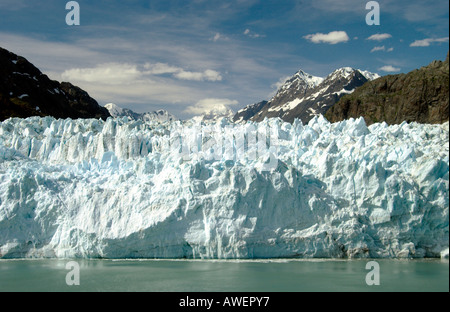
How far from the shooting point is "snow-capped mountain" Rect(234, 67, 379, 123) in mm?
113750

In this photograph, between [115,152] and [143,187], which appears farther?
[115,152]

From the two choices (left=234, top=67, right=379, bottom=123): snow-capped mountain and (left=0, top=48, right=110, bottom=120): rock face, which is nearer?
(left=0, top=48, right=110, bottom=120): rock face

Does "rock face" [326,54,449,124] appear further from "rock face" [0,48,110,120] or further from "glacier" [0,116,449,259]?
"rock face" [0,48,110,120]

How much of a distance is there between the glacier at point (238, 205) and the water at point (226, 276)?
0.99 m

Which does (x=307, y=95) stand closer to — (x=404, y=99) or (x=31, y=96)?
(x=404, y=99)

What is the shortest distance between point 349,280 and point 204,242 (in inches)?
280

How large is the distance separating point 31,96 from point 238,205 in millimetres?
49889

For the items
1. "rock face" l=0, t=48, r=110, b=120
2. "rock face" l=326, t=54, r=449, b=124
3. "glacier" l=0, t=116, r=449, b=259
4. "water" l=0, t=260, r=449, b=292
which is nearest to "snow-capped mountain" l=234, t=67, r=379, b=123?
"rock face" l=326, t=54, r=449, b=124

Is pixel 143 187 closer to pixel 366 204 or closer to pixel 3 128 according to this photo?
pixel 366 204

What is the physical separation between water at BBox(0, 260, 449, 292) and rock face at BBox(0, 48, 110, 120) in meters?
39.6

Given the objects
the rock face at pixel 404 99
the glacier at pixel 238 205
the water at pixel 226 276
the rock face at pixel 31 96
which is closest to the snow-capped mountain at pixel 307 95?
the rock face at pixel 404 99

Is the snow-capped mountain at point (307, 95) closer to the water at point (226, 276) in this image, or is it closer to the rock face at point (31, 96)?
the rock face at point (31, 96)
